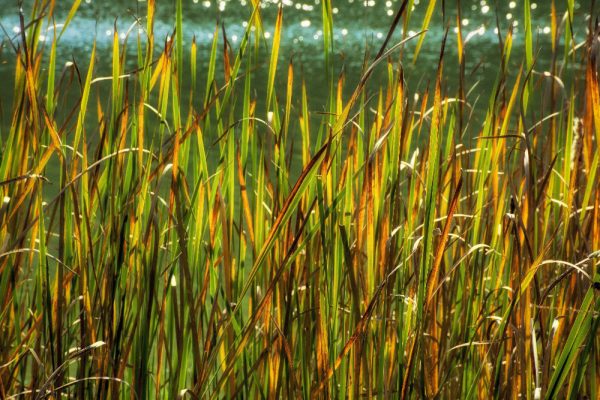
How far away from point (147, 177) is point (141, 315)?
0.56ft

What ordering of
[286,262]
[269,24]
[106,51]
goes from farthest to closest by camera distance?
[269,24]
[106,51]
[286,262]

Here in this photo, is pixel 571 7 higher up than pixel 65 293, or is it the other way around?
pixel 571 7

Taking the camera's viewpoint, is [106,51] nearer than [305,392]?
No

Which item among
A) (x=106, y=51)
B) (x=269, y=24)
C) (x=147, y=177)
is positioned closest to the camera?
(x=147, y=177)

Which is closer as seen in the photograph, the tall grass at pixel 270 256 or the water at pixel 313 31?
the tall grass at pixel 270 256

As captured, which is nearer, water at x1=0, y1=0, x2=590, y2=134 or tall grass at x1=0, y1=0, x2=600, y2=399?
tall grass at x1=0, y1=0, x2=600, y2=399

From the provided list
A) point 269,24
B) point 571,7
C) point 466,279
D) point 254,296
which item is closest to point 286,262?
point 254,296

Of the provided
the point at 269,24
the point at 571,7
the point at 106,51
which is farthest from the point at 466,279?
the point at 269,24

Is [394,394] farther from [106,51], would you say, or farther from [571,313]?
[106,51]

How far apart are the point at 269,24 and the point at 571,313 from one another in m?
A: 9.86

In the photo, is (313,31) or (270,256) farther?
(313,31)

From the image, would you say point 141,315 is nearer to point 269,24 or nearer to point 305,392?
point 305,392

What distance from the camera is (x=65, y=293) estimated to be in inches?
43.2

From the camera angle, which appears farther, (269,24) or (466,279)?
(269,24)
